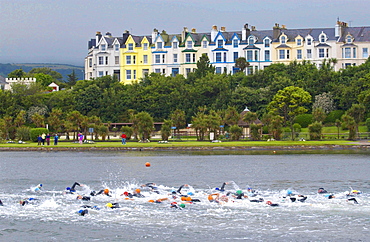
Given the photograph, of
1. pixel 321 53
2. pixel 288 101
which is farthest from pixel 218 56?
pixel 288 101

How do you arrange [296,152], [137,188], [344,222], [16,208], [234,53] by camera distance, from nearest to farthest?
[344,222]
[16,208]
[137,188]
[296,152]
[234,53]

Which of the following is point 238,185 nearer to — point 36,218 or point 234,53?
point 36,218

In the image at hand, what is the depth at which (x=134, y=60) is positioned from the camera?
142 m

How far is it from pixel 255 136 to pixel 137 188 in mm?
45633

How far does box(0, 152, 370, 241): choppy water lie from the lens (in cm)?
3212

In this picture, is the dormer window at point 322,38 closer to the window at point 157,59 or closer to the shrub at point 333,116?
the shrub at point 333,116

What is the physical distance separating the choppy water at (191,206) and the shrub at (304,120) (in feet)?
129

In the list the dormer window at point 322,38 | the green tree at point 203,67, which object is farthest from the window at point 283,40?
the green tree at point 203,67

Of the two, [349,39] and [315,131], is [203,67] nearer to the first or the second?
[349,39]

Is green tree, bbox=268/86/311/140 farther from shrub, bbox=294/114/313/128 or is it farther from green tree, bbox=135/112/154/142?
green tree, bbox=135/112/154/142

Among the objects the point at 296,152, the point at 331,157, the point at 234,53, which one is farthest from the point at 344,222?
the point at 234,53

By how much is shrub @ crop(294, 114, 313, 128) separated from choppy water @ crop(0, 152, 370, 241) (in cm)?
3947

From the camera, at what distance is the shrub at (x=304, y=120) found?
105 meters

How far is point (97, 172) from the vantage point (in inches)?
2327
